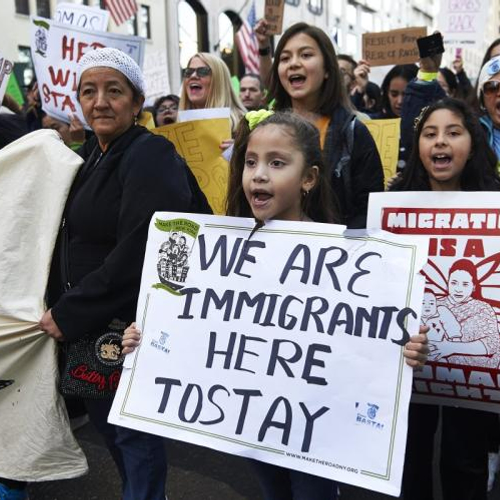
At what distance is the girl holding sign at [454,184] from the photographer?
6.48 feet

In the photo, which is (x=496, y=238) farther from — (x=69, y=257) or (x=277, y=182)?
(x=69, y=257)

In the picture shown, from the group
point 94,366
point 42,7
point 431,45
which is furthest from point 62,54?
point 42,7

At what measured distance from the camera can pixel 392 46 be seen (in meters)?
5.32

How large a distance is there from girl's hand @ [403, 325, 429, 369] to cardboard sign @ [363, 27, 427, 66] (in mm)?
4154

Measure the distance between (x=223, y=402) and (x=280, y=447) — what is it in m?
0.19

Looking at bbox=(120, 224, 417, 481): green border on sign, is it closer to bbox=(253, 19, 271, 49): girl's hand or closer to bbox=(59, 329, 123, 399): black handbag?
bbox=(59, 329, 123, 399): black handbag

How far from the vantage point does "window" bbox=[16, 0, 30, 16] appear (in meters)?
16.7

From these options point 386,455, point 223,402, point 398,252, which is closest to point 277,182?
point 398,252

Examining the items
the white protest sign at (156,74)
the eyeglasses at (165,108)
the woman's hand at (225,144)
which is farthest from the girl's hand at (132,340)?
the white protest sign at (156,74)

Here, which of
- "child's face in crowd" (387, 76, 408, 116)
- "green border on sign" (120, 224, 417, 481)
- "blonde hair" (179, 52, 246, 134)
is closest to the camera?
"green border on sign" (120, 224, 417, 481)

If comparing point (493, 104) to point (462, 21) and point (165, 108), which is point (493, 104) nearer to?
point (165, 108)

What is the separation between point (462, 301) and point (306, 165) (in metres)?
0.60

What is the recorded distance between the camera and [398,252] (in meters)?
1.55

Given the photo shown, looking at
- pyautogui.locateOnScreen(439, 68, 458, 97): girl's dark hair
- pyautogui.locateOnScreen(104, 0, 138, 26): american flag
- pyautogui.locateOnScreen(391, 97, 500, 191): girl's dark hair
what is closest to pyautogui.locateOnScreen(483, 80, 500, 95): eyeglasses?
pyautogui.locateOnScreen(391, 97, 500, 191): girl's dark hair
